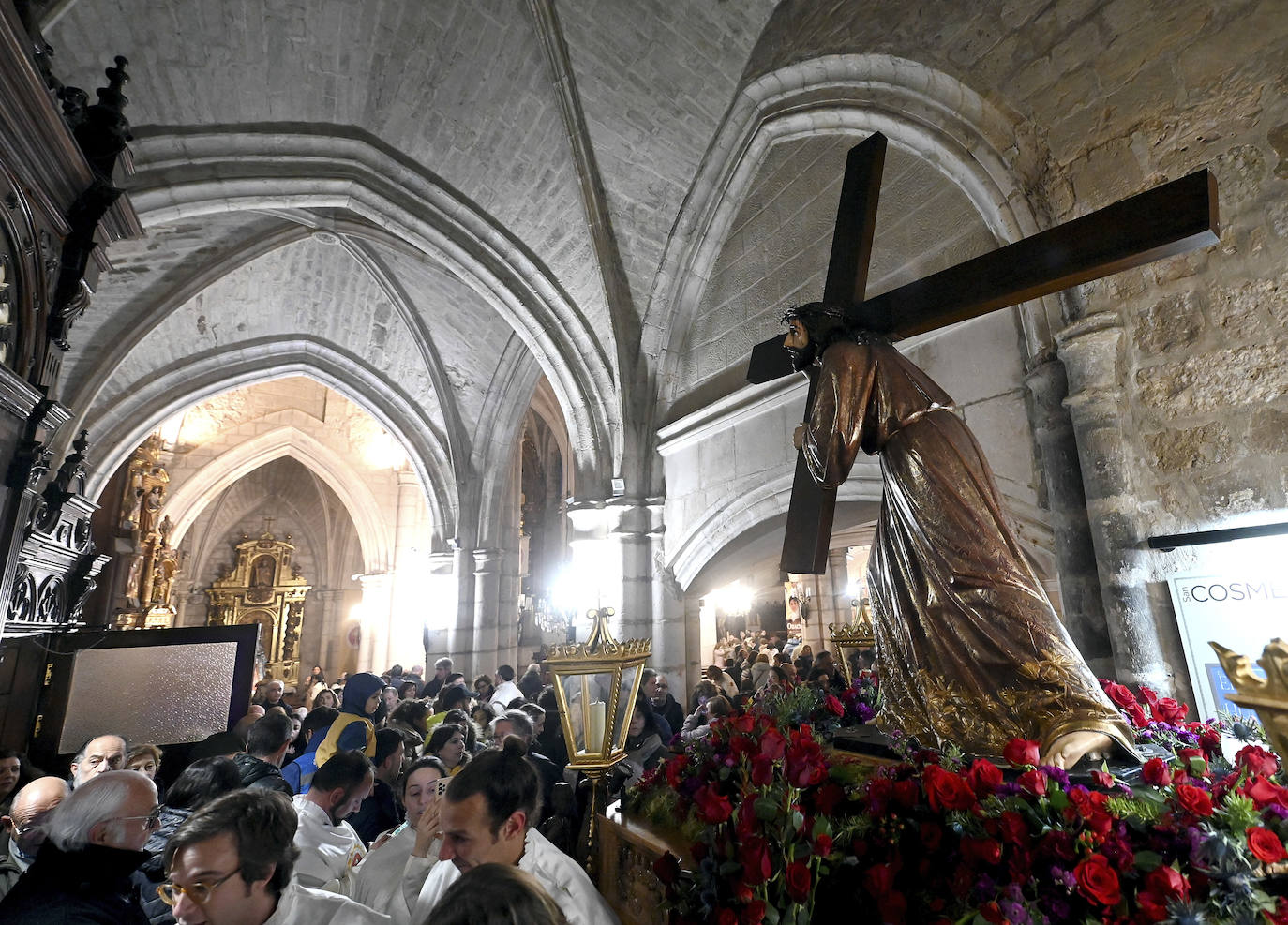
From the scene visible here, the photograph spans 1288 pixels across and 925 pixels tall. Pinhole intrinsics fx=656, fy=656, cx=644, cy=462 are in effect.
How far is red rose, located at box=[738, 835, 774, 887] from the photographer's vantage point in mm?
1239

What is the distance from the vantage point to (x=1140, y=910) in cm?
99

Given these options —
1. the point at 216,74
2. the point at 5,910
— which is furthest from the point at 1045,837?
the point at 216,74

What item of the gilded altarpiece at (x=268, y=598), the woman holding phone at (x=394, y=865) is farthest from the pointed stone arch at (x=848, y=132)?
the gilded altarpiece at (x=268, y=598)

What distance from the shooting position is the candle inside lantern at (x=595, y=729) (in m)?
2.09

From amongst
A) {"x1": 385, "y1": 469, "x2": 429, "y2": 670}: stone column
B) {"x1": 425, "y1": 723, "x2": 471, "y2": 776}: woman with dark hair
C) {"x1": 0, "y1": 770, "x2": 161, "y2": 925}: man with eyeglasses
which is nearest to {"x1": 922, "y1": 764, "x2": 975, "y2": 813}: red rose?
{"x1": 0, "y1": 770, "x2": 161, "y2": 925}: man with eyeglasses

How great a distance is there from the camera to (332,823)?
2.50 metres

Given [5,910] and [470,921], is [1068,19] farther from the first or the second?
[5,910]

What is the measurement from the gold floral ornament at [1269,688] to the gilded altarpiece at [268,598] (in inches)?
873

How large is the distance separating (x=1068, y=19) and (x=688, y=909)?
15.6ft

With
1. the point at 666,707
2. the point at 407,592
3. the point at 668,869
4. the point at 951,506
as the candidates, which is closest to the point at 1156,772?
the point at 951,506

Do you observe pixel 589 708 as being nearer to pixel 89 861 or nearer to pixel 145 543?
pixel 89 861

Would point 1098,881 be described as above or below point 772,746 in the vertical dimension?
below

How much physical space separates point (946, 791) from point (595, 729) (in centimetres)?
115

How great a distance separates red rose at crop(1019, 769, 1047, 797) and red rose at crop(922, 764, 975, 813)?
96 mm
